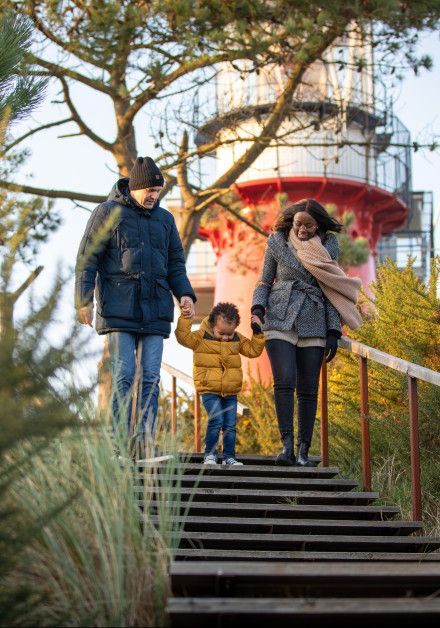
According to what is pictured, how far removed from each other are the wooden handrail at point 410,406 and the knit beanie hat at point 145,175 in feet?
5.16

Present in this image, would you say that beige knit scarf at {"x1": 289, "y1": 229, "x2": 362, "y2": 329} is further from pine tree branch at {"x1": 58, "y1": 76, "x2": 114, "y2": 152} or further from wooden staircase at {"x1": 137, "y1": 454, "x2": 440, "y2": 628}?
pine tree branch at {"x1": 58, "y1": 76, "x2": 114, "y2": 152}

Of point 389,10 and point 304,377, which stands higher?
point 389,10

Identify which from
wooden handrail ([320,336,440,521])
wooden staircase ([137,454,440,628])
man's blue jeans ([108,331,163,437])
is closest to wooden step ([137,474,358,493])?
wooden staircase ([137,454,440,628])

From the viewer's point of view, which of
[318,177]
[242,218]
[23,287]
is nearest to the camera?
[23,287]

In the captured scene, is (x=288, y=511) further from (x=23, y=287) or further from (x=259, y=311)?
(x=23, y=287)

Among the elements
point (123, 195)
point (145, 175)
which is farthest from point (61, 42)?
point (145, 175)

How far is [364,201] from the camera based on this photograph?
78.9ft

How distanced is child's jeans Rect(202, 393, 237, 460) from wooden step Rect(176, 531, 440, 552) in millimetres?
1810

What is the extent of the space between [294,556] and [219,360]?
266 cm

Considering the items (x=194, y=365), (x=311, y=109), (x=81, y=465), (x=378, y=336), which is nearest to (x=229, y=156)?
(x=311, y=109)

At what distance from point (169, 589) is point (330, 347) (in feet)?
12.8

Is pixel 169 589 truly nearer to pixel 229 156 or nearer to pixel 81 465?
pixel 81 465

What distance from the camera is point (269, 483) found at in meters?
7.12

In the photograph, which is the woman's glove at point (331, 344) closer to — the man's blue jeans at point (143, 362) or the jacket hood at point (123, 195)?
the man's blue jeans at point (143, 362)
